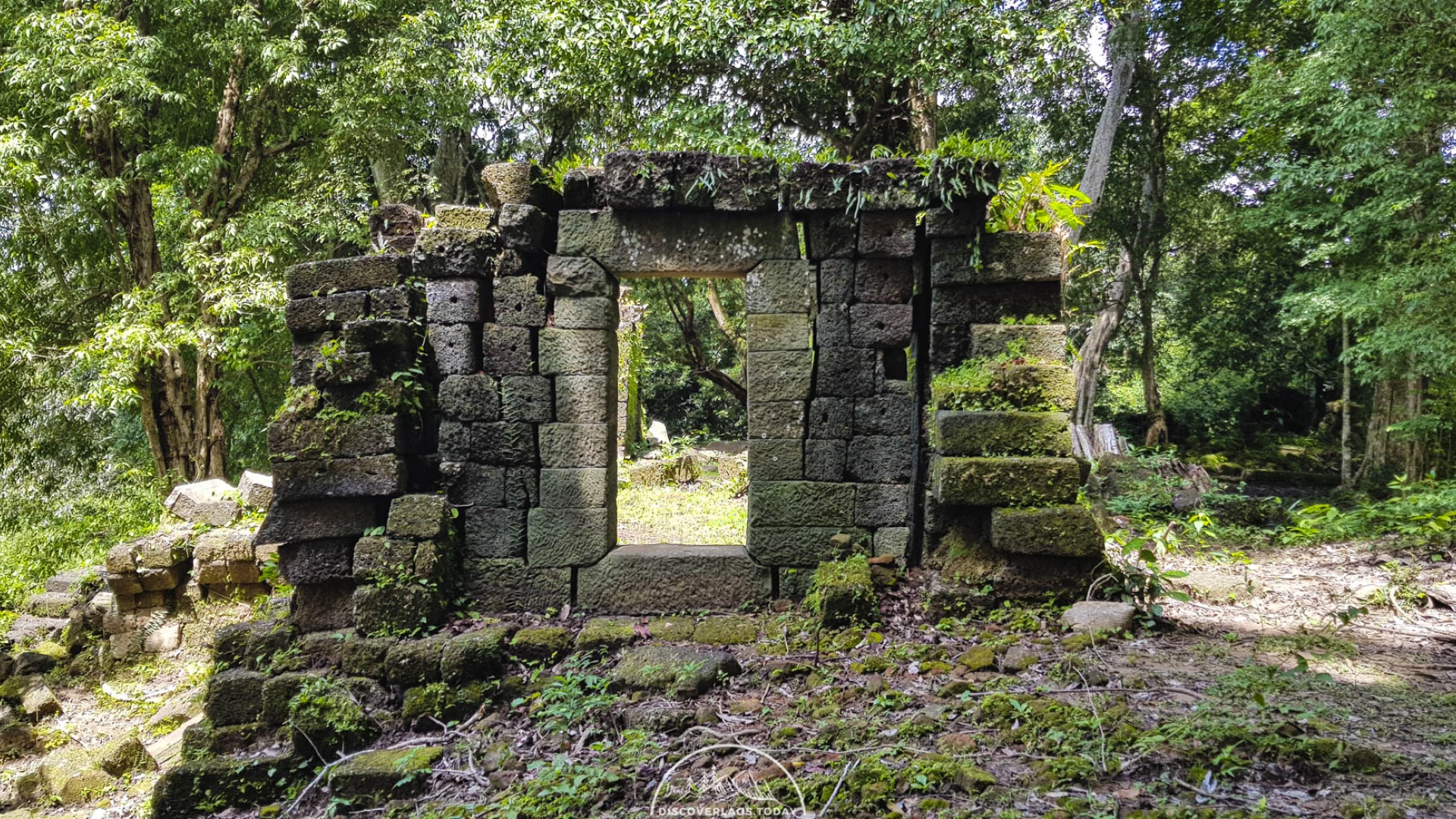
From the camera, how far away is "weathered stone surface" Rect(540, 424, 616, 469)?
17.3 feet

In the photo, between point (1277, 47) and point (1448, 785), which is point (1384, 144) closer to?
point (1277, 47)

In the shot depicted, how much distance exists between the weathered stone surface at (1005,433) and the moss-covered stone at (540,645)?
2.67m

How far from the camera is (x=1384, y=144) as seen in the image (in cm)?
846

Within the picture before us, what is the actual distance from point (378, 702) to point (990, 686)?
11.4ft

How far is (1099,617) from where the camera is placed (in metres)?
4.38

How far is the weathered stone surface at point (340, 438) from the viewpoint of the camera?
5.00 meters

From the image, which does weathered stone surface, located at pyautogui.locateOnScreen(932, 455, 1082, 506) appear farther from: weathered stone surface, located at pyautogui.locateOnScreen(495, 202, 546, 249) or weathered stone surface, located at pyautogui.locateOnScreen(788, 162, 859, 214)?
weathered stone surface, located at pyautogui.locateOnScreen(495, 202, 546, 249)

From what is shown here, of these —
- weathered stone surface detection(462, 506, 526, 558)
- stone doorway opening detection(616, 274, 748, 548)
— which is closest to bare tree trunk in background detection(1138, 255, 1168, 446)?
stone doorway opening detection(616, 274, 748, 548)

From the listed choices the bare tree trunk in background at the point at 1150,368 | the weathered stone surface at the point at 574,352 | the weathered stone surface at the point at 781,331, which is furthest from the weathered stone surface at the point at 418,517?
the bare tree trunk in background at the point at 1150,368

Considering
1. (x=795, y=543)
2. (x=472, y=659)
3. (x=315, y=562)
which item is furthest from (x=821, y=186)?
(x=315, y=562)

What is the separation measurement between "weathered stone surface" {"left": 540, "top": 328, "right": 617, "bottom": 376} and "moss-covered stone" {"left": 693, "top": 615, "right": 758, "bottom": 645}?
1.82m

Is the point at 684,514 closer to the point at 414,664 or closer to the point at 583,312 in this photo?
the point at 583,312

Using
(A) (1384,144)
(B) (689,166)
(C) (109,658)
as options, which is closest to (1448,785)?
(B) (689,166)

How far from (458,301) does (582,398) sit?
1.08 m
